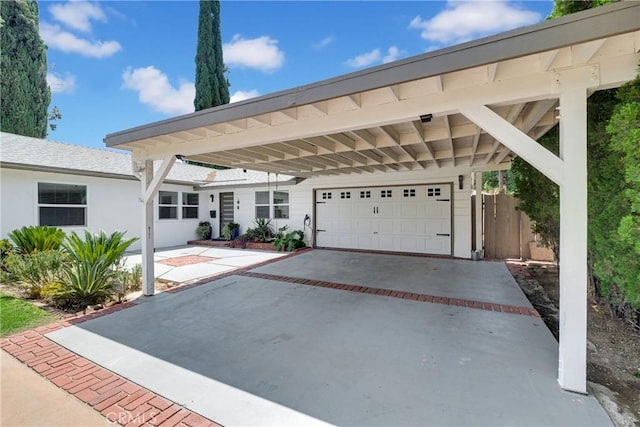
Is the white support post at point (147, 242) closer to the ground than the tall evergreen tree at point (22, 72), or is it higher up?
closer to the ground

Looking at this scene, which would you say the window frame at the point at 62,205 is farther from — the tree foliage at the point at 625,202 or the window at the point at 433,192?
the tree foliage at the point at 625,202

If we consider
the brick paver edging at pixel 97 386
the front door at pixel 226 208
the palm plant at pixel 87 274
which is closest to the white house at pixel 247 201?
the front door at pixel 226 208

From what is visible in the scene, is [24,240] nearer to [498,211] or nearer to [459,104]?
[459,104]

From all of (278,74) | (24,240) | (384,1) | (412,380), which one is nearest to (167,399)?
(412,380)

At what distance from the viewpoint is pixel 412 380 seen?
256cm

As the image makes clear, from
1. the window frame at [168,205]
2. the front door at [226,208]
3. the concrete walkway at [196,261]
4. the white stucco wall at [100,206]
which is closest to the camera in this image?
the concrete walkway at [196,261]

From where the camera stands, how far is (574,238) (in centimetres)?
241

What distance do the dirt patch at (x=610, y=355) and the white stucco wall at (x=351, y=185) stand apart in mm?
3341

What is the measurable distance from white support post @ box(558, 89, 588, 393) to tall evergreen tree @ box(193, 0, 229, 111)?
76.3 feet

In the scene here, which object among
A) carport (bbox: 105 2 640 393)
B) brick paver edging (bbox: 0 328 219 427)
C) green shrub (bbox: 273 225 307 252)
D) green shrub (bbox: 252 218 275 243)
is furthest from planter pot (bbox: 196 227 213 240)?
brick paver edging (bbox: 0 328 219 427)

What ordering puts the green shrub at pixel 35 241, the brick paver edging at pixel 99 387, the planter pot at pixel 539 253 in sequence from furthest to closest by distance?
the planter pot at pixel 539 253 < the green shrub at pixel 35 241 < the brick paver edging at pixel 99 387

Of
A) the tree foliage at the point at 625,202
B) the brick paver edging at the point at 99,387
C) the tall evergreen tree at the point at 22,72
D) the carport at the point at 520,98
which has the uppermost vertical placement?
the tall evergreen tree at the point at 22,72

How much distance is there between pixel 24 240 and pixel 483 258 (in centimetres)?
1181

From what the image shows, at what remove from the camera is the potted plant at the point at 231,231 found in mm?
12461
